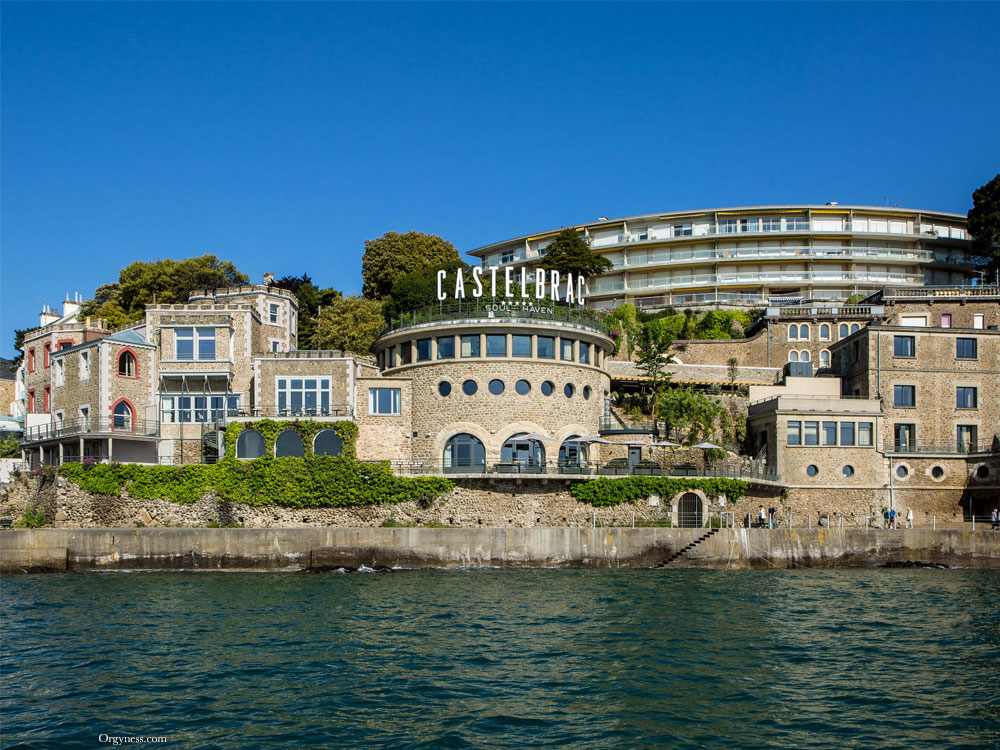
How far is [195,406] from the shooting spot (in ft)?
164

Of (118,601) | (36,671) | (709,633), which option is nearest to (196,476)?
(118,601)

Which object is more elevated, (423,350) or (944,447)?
(423,350)

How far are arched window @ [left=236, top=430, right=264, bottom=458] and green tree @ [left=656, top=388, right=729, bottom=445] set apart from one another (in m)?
22.5

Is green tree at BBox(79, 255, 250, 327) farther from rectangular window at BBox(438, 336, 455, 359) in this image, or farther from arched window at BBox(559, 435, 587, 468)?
arched window at BBox(559, 435, 587, 468)

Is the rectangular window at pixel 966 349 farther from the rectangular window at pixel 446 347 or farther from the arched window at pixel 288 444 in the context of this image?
the arched window at pixel 288 444

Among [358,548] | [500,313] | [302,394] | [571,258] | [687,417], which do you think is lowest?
[358,548]

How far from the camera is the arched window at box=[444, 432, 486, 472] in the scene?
48.2m

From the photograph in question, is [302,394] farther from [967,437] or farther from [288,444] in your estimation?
[967,437]

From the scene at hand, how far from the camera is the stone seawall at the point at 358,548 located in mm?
40500

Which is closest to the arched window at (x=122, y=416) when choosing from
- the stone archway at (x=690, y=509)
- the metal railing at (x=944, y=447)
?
the stone archway at (x=690, y=509)

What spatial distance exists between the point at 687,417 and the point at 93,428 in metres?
31.8

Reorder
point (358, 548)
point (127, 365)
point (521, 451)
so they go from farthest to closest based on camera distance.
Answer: point (127, 365) < point (521, 451) < point (358, 548)

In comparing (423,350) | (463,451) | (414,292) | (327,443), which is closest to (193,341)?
(327,443)

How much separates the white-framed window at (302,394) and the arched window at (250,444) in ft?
6.89
